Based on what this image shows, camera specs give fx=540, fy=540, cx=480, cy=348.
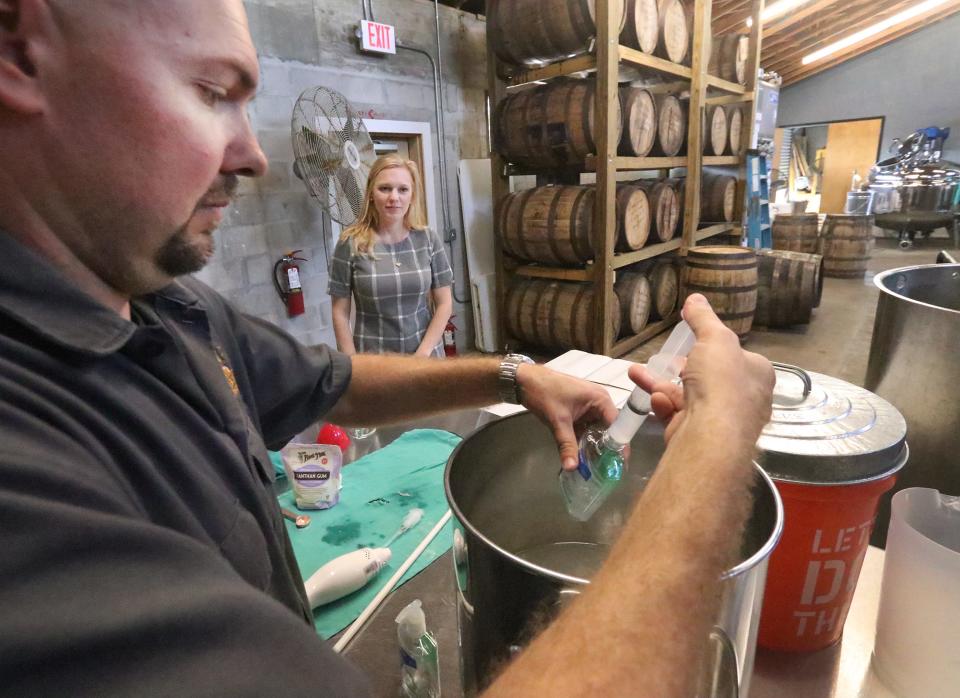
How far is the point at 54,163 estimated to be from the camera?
0.53 m

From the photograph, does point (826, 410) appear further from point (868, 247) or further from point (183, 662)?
point (868, 247)

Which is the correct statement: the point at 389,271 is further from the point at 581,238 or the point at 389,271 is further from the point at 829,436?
the point at 829,436

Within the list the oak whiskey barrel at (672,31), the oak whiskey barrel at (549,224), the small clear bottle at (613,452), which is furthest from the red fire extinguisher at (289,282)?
the oak whiskey barrel at (672,31)

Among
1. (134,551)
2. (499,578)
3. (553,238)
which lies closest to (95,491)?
(134,551)

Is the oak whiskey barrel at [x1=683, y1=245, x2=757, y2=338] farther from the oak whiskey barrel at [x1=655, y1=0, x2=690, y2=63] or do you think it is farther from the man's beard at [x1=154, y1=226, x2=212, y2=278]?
the man's beard at [x1=154, y1=226, x2=212, y2=278]

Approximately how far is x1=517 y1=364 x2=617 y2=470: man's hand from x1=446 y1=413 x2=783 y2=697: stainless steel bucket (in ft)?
0.10

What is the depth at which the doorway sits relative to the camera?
13.5 meters

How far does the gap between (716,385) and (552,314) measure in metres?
3.65

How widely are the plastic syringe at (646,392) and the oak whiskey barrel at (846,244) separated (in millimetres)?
7550

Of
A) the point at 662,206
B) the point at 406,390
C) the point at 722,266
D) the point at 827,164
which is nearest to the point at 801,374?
the point at 406,390

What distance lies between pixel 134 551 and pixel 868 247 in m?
8.77

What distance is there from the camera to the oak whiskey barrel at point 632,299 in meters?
4.45

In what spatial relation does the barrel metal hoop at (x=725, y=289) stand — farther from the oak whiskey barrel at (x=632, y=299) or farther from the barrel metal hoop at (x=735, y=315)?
the oak whiskey barrel at (x=632, y=299)

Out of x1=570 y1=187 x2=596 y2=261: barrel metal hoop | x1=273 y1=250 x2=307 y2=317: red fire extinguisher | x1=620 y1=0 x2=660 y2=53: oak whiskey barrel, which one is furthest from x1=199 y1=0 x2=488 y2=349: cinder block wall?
x1=620 y1=0 x2=660 y2=53: oak whiskey barrel
